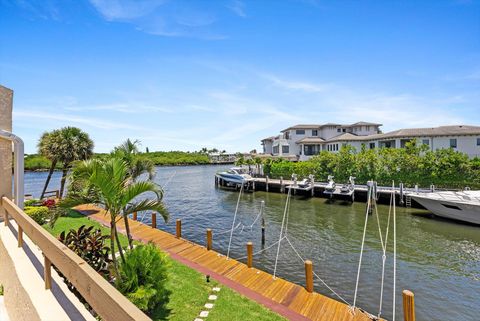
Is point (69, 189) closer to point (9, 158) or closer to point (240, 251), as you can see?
point (9, 158)

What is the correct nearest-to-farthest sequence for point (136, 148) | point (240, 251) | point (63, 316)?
point (63, 316) < point (136, 148) < point (240, 251)

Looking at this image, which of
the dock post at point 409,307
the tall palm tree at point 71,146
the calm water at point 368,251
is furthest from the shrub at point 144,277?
the tall palm tree at point 71,146

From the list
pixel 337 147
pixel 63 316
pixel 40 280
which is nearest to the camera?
pixel 63 316

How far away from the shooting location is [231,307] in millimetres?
7559

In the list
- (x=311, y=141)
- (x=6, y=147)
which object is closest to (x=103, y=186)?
(x=6, y=147)

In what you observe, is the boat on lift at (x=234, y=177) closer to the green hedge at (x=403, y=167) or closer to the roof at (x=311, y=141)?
the green hedge at (x=403, y=167)

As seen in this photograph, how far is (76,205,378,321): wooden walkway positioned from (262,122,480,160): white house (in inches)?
1482

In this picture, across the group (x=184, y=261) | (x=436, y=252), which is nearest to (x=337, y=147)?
(x=436, y=252)

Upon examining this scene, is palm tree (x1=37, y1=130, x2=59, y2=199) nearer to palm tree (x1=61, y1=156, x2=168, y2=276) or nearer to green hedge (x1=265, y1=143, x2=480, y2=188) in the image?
palm tree (x1=61, y1=156, x2=168, y2=276)

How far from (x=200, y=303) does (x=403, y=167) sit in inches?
1192

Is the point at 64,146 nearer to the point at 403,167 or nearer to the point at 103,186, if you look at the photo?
the point at 103,186

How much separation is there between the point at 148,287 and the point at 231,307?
8.09 feet

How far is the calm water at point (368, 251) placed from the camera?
33.7ft

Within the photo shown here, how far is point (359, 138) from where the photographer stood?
46.3m
